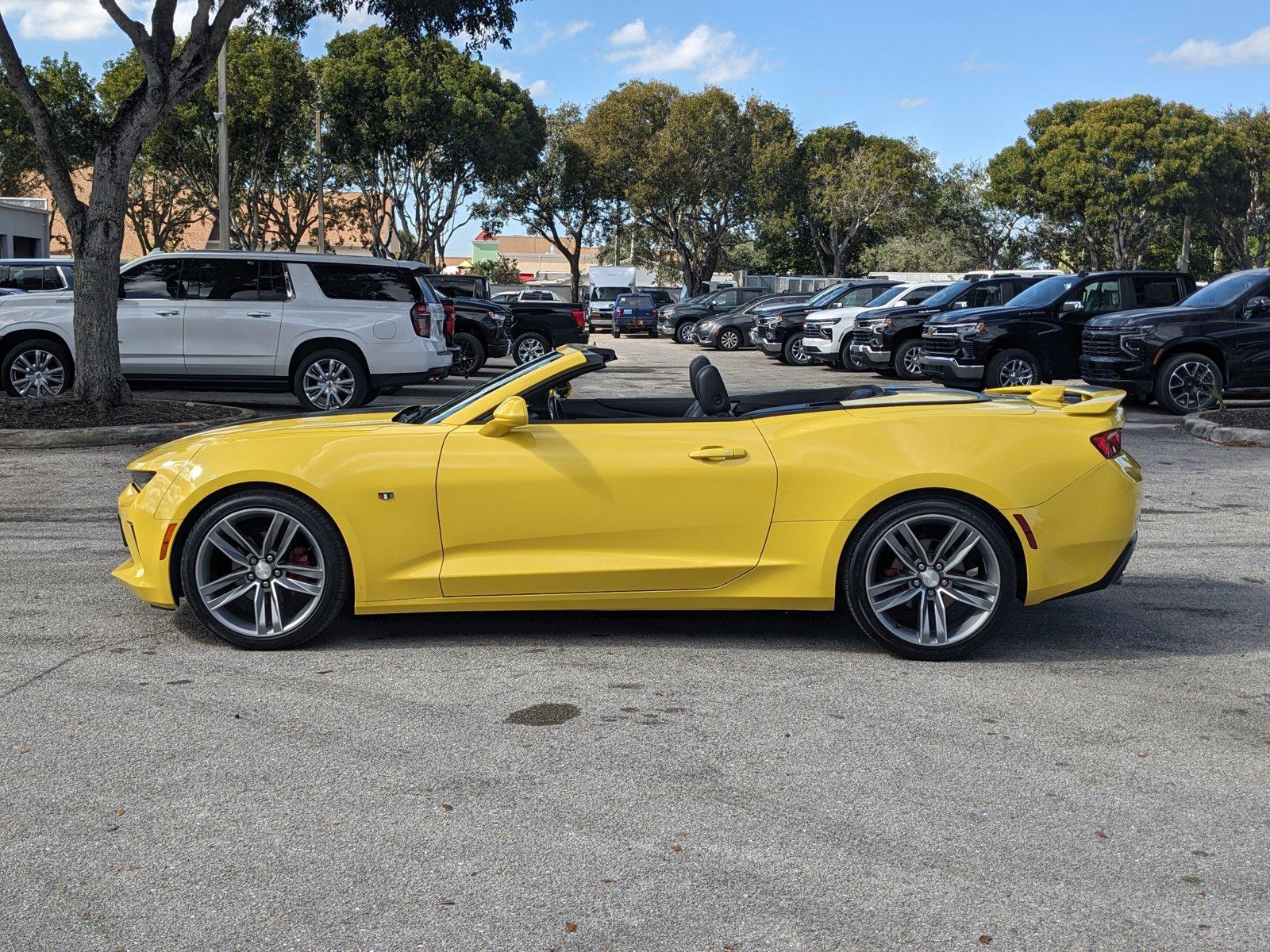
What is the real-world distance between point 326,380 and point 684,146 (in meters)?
42.7

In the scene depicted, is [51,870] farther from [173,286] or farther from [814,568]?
[173,286]

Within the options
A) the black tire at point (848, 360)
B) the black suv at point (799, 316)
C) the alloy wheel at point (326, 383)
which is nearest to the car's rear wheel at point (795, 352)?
the black suv at point (799, 316)

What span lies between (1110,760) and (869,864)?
125 cm

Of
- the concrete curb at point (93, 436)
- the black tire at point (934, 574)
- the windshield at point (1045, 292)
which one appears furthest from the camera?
the windshield at point (1045, 292)

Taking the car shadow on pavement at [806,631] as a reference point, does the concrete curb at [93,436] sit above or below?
above

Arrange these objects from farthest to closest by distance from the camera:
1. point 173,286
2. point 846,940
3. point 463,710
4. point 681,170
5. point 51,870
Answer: point 681,170 → point 173,286 → point 463,710 → point 51,870 → point 846,940

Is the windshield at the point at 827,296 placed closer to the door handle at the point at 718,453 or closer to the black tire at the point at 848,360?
the black tire at the point at 848,360

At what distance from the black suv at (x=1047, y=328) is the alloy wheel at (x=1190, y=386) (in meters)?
2.04

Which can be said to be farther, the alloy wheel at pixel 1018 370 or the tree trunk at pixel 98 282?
the alloy wheel at pixel 1018 370

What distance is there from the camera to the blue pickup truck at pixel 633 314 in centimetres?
4816

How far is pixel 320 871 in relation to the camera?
11.4ft

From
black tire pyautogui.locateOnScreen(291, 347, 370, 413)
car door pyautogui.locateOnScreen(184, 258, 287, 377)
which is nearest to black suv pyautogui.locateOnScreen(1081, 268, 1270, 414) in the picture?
black tire pyautogui.locateOnScreen(291, 347, 370, 413)

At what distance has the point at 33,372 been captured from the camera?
15062 millimetres

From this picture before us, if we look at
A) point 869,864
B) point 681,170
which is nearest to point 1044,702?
point 869,864
